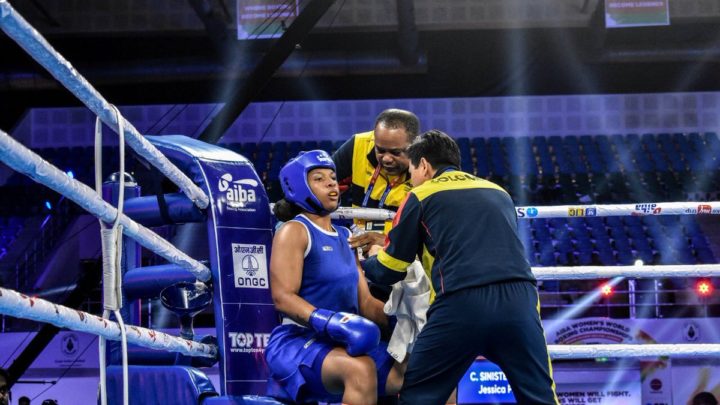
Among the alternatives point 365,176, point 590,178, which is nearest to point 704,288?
point 590,178

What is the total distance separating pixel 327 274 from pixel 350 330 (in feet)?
1.06

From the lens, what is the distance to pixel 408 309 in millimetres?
2703

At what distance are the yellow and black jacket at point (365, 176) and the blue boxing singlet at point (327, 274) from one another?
65cm

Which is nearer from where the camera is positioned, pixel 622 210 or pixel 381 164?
pixel 381 164

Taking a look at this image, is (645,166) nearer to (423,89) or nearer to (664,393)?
(423,89)

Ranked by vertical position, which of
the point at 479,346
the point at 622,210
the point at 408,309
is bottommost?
the point at 479,346

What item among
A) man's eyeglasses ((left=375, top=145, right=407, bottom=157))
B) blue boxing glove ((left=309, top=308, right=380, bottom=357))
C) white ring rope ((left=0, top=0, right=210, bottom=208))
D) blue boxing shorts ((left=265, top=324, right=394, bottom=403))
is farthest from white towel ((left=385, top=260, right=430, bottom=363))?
white ring rope ((left=0, top=0, right=210, bottom=208))

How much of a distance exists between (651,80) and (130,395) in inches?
488

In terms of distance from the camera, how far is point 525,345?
2.43 m

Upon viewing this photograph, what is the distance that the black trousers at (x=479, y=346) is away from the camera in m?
2.41

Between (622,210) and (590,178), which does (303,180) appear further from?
(590,178)

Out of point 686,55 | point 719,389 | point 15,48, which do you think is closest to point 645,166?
point 686,55

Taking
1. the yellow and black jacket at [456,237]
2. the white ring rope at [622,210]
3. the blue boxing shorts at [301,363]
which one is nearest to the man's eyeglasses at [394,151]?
the yellow and black jacket at [456,237]

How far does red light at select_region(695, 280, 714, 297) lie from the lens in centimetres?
860
